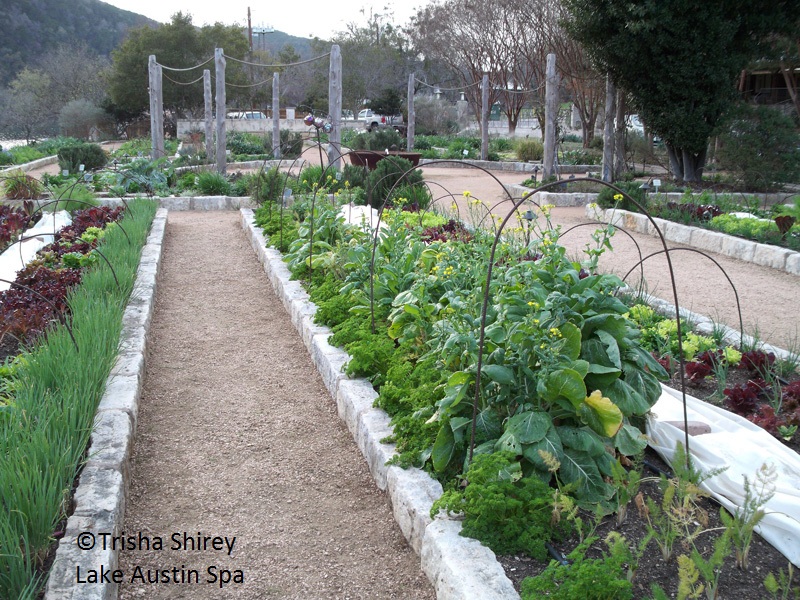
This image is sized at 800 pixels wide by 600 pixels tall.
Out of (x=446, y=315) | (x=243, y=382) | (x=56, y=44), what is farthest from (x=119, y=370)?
(x=56, y=44)

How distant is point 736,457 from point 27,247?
7335 mm

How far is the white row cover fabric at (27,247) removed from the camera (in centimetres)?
656

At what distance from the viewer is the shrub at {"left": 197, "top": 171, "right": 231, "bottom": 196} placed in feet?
42.4

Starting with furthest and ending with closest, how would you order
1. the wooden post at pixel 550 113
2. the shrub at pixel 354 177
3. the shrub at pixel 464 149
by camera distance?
the shrub at pixel 464 149 → the wooden post at pixel 550 113 → the shrub at pixel 354 177

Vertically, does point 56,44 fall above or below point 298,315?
above

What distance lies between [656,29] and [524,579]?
12805mm

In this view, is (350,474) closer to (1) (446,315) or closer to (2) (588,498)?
(1) (446,315)

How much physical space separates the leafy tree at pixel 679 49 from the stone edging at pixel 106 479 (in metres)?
11.2

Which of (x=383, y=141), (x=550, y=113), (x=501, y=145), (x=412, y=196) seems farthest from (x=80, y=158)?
(x=501, y=145)

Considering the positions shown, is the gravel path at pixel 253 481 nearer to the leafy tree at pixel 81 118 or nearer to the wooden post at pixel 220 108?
the wooden post at pixel 220 108

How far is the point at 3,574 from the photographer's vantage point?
2141 mm

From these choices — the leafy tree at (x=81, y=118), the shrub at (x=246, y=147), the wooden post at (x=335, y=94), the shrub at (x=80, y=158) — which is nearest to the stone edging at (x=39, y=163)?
the shrub at (x=80, y=158)

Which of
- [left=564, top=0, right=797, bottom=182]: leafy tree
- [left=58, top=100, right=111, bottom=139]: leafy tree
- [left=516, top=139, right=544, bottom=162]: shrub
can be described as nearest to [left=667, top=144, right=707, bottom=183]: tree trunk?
[left=564, top=0, right=797, bottom=182]: leafy tree

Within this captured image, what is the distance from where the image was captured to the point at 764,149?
506 inches
